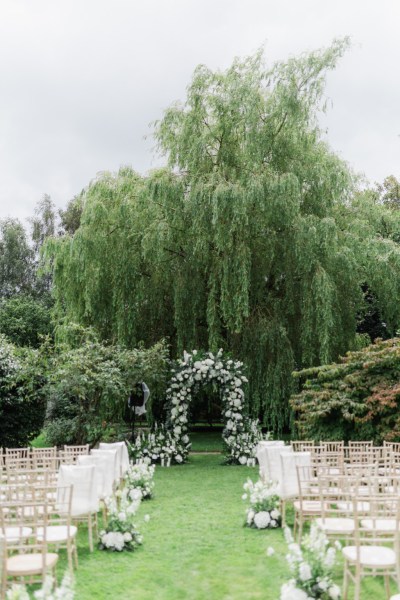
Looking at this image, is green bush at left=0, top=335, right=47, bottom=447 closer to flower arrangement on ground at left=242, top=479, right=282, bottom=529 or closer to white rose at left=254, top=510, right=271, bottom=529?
flower arrangement on ground at left=242, top=479, right=282, bottom=529

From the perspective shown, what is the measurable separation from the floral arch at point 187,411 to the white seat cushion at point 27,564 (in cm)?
948

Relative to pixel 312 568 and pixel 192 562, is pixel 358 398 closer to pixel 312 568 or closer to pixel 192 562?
pixel 192 562

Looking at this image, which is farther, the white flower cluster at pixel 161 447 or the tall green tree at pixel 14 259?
the tall green tree at pixel 14 259

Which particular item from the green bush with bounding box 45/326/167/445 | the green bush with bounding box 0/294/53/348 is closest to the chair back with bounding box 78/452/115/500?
the green bush with bounding box 45/326/167/445

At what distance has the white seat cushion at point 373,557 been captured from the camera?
452 centimetres

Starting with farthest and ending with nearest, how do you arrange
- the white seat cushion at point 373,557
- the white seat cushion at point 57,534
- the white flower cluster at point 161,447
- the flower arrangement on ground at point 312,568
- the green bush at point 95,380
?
the white flower cluster at point 161,447 < the green bush at point 95,380 < the white seat cushion at point 57,534 < the white seat cushion at point 373,557 < the flower arrangement on ground at point 312,568

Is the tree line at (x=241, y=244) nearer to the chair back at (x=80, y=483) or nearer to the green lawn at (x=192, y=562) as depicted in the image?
the green lawn at (x=192, y=562)

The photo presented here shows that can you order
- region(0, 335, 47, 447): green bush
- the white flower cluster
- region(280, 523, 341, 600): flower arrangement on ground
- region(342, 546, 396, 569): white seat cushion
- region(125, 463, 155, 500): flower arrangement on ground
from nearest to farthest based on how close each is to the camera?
region(280, 523, 341, 600): flower arrangement on ground
region(342, 546, 396, 569): white seat cushion
region(125, 463, 155, 500): flower arrangement on ground
region(0, 335, 47, 447): green bush
the white flower cluster

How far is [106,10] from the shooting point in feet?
31.8

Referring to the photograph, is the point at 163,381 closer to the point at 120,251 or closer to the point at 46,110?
the point at 120,251

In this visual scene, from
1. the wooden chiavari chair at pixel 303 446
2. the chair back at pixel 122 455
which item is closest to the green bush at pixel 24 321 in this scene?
the chair back at pixel 122 455

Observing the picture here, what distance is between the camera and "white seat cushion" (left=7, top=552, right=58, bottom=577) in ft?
15.1

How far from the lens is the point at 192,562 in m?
6.38

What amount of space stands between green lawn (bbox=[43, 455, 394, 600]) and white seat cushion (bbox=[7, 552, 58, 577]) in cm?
58
